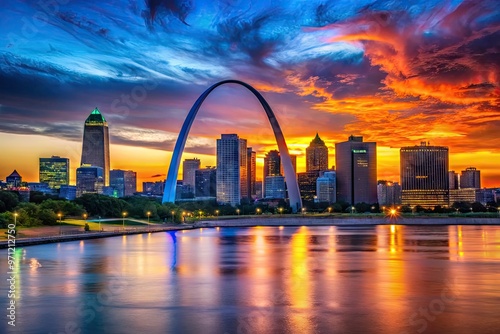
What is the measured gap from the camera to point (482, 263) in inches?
1641

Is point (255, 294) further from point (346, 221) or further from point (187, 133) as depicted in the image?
point (346, 221)

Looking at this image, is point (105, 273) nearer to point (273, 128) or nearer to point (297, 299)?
point (297, 299)

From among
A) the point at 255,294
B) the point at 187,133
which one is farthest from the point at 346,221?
the point at 255,294

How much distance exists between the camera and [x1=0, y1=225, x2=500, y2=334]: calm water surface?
20844 mm

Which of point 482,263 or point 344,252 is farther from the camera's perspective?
point 344,252

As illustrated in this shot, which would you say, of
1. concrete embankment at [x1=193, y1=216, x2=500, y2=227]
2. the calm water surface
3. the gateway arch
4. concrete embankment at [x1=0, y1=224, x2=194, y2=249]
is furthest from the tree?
concrete embankment at [x1=193, y1=216, x2=500, y2=227]

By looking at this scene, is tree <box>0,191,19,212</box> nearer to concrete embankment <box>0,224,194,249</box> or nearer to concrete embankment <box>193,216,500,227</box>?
concrete embankment <box>0,224,194,249</box>

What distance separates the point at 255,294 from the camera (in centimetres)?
2730

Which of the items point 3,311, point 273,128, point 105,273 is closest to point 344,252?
point 105,273

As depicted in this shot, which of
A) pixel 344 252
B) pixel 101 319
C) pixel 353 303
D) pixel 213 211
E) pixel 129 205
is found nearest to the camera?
pixel 101 319

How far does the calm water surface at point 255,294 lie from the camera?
2084 cm

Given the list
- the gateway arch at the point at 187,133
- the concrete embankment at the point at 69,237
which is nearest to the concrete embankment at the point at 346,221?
the gateway arch at the point at 187,133

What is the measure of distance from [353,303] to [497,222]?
122 meters

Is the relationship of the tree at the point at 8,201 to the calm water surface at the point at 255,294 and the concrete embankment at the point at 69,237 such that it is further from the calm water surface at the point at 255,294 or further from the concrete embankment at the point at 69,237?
the calm water surface at the point at 255,294
